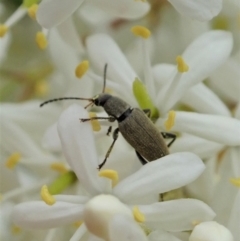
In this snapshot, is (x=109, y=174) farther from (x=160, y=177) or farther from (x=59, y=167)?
(x=59, y=167)

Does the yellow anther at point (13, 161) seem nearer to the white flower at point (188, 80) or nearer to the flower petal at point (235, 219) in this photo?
the white flower at point (188, 80)

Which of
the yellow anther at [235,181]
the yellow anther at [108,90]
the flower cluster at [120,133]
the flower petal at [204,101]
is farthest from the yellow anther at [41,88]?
the yellow anther at [235,181]

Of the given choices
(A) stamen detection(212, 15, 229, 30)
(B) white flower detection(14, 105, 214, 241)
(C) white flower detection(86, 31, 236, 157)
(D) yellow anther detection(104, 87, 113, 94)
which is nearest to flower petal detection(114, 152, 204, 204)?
(B) white flower detection(14, 105, 214, 241)

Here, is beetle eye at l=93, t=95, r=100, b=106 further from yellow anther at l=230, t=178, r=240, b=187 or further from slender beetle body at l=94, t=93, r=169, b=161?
yellow anther at l=230, t=178, r=240, b=187

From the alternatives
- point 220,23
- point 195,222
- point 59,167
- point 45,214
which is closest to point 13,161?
point 59,167

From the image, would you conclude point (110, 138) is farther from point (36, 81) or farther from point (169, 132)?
point (36, 81)

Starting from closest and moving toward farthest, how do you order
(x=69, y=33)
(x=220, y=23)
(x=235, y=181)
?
(x=235, y=181) < (x=69, y=33) < (x=220, y=23)

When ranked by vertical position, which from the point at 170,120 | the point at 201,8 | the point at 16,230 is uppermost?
the point at 201,8
